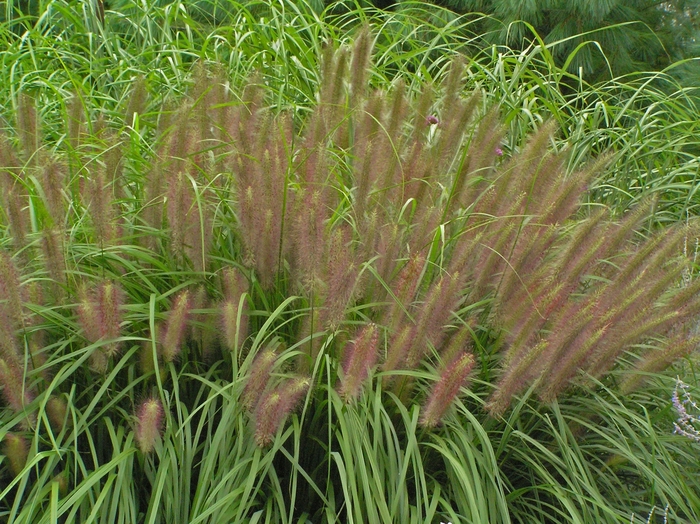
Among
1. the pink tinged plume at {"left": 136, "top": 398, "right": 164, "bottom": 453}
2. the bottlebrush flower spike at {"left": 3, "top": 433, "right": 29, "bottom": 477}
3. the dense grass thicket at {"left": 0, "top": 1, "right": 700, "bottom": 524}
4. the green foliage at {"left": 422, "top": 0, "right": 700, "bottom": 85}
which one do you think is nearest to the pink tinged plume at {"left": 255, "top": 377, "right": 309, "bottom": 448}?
the dense grass thicket at {"left": 0, "top": 1, "right": 700, "bottom": 524}

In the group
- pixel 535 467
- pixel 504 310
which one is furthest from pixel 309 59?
pixel 535 467

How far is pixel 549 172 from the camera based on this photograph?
9.19 feet

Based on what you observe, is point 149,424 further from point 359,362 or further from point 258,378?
point 359,362

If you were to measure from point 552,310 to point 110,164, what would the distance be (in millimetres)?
1433

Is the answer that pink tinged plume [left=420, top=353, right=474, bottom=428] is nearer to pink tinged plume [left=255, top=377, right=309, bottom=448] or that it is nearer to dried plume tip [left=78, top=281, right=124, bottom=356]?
pink tinged plume [left=255, top=377, right=309, bottom=448]

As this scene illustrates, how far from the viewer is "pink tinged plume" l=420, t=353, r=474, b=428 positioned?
6.79 feet

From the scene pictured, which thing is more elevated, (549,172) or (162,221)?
(549,172)

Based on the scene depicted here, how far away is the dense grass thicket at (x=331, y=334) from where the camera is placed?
2217mm

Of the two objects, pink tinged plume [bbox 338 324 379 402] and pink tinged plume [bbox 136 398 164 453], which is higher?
pink tinged plume [bbox 338 324 379 402]

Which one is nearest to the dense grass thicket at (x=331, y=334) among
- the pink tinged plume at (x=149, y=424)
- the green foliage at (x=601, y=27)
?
the pink tinged plume at (x=149, y=424)

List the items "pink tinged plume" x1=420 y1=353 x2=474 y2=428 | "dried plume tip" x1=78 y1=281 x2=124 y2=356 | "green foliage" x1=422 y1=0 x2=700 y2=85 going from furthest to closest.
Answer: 1. "green foliage" x1=422 y1=0 x2=700 y2=85
2. "dried plume tip" x1=78 y1=281 x2=124 y2=356
3. "pink tinged plume" x1=420 y1=353 x2=474 y2=428

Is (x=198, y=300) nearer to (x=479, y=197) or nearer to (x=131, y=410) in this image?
(x=131, y=410)

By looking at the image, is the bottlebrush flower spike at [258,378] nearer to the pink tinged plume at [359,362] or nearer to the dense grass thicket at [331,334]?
the dense grass thicket at [331,334]

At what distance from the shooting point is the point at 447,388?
6.86 feet
